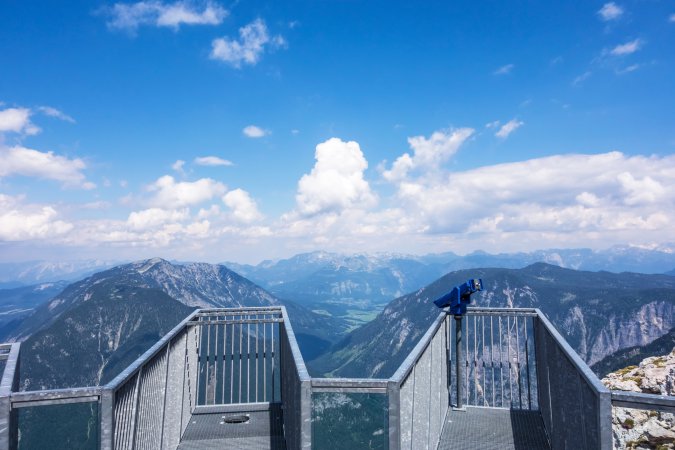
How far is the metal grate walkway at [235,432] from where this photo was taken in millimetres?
8375

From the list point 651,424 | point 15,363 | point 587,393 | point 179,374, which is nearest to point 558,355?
point 587,393

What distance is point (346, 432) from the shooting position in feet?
16.2

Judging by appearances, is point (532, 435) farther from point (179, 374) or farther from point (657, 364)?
point (657, 364)

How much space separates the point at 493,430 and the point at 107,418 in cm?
700

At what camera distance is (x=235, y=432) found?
8969 mm

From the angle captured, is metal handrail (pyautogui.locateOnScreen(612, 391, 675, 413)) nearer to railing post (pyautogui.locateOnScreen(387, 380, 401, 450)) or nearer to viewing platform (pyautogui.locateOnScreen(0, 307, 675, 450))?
viewing platform (pyautogui.locateOnScreen(0, 307, 675, 450))

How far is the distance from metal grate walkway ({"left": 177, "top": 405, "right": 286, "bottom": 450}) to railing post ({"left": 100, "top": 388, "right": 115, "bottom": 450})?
3845mm

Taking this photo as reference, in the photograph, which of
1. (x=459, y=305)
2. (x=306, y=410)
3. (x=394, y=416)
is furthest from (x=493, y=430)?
(x=306, y=410)

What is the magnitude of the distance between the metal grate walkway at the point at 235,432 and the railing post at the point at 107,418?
3845mm

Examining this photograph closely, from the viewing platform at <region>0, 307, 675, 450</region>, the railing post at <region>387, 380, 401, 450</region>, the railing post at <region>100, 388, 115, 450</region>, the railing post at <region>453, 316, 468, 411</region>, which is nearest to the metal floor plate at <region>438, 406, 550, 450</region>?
the viewing platform at <region>0, 307, 675, 450</region>

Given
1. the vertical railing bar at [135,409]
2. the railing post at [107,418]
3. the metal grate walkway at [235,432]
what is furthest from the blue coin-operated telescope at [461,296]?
the railing post at [107,418]

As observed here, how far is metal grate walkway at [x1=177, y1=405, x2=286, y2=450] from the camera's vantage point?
8375 millimetres

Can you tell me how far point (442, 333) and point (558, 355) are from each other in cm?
311

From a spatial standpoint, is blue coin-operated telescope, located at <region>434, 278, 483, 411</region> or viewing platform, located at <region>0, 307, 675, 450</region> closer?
viewing platform, located at <region>0, 307, 675, 450</region>
